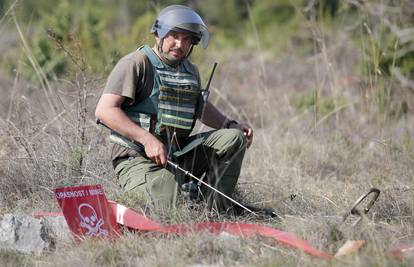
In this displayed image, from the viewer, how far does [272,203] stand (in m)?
4.92

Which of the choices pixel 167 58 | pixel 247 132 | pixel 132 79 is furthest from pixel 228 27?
pixel 132 79

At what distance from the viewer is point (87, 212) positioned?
414 cm

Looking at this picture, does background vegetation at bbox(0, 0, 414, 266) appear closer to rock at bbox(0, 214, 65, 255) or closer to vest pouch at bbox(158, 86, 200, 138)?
rock at bbox(0, 214, 65, 255)

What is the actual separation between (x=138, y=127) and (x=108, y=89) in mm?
276

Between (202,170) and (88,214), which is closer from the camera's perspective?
Answer: (88,214)

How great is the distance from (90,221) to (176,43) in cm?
112

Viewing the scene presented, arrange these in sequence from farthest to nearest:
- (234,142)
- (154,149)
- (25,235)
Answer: (234,142), (154,149), (25,235)

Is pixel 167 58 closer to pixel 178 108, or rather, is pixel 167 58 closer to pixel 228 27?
pixel 178 108

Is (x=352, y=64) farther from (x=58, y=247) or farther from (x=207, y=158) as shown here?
(x=58, y=247)

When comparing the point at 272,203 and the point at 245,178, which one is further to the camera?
the point at 245,178

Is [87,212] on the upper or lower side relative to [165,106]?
lower

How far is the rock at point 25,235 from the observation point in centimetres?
391

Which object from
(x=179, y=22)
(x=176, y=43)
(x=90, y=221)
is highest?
(x=179, y=22)

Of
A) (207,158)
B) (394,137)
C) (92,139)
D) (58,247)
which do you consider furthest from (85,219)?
(394,137)
